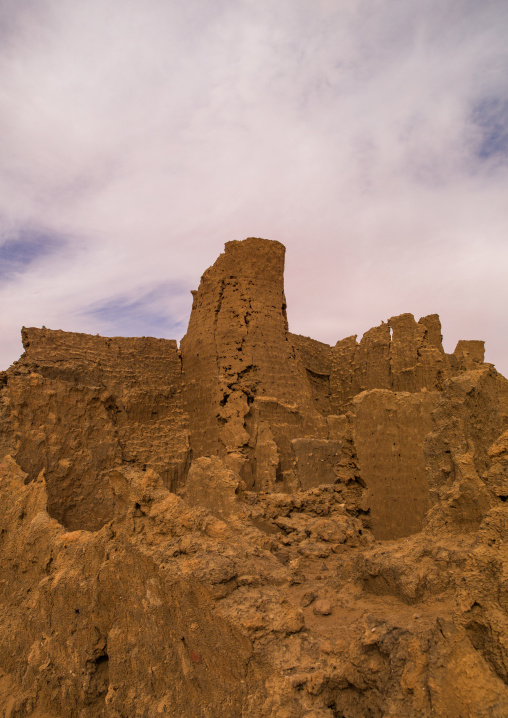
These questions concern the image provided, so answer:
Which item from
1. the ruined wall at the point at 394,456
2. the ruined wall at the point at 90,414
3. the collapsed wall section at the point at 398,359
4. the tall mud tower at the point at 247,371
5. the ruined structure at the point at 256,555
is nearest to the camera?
the ruined structure at the point at 256,555

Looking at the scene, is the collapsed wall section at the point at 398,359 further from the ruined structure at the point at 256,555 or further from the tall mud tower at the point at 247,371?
the ruined structure at the point at 256,555

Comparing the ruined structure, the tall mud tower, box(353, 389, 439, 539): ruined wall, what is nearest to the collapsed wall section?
the tall mud tower

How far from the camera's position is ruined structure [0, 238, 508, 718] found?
7.98ft

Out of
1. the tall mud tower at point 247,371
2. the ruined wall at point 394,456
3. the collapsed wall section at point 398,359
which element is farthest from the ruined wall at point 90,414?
the ruined wall at point 394,456

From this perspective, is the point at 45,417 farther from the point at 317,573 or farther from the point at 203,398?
the point at 317,573

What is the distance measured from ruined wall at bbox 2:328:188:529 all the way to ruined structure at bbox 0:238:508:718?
50mm

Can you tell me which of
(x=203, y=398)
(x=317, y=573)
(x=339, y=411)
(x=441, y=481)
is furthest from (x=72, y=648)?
(x=339, y=411)

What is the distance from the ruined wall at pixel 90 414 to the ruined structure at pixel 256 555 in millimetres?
50

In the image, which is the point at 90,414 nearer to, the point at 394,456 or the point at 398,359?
the point at 394,456

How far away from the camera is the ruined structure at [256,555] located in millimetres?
2432

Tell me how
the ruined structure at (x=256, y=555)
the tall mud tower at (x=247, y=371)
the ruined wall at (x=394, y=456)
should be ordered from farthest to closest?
the tall mud tower at (x=247, y=371) < the ruined wall at (x=394, y=456) < the ruined structure at (x=256, y=555)

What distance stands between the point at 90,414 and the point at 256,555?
8.26 meters

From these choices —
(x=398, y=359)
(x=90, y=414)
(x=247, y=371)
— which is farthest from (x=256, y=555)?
(x=398, y=359)

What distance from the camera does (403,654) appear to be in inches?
91.2
